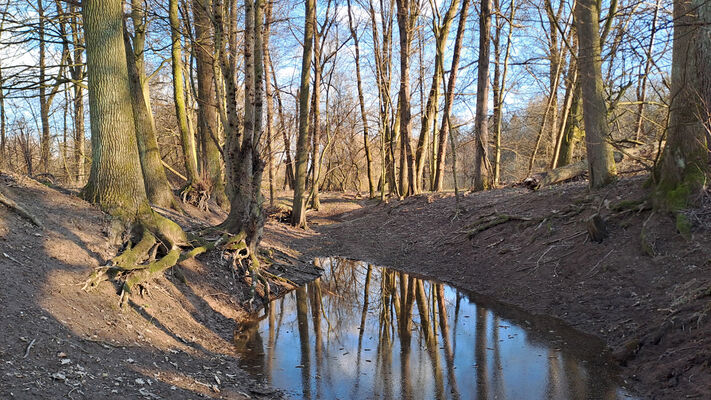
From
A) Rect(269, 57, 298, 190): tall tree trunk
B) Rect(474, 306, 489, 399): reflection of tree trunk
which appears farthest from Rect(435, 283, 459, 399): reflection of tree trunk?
Rect(269, 57, 298, 190): tall tree trunk

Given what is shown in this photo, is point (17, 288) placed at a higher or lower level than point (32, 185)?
lower

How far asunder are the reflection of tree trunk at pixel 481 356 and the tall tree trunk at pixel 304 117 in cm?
1052

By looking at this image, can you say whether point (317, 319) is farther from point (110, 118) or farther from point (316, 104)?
point (316, 104)

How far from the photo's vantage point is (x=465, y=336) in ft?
24.7

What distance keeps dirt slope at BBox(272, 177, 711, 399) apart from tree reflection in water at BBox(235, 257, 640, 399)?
568 millimetres

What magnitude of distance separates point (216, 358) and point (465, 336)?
3.87 meters

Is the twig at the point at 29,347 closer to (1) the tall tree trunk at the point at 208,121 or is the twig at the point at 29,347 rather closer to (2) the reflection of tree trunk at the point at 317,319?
(2) the reflection of tree trunk at the point at 317,319

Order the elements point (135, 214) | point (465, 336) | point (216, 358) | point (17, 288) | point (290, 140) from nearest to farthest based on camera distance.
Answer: point (17, 288) < point (216, 358) < point (465, 336) < point (135, 214) < point (290, 140)

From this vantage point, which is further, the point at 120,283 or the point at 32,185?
the point at 32,185

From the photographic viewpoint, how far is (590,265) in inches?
340

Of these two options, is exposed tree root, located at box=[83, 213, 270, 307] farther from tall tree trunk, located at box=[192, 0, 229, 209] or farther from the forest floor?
tall tree trunk, located at box=[192, 0, 229, 209]

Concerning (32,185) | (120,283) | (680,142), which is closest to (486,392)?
(120,283)

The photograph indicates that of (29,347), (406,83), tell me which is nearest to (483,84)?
(406,83)

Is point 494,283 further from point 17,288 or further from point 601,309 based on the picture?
point 17,288
